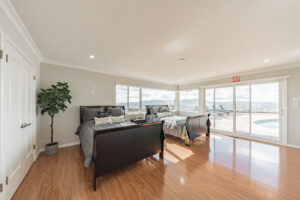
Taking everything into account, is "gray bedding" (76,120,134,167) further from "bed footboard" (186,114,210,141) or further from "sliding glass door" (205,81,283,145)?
"sliding glass door" (205,81,283,145)

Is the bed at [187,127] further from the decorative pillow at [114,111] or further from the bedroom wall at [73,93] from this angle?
the bedroom wall at [73,93]

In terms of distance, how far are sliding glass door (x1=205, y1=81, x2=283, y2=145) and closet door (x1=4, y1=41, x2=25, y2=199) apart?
6.09 m

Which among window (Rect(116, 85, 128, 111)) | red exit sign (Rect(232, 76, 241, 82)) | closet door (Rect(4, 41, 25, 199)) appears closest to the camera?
closet door (Rect(4, 41, 25, 199))

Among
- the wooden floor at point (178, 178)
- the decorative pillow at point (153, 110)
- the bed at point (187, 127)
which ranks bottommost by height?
the wooden floor at point (178, 178)

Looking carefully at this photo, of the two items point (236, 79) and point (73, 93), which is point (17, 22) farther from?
point (236, 79)

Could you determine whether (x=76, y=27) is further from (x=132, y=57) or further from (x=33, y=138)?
(x=33, y=138)

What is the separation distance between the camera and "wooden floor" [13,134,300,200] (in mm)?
1607

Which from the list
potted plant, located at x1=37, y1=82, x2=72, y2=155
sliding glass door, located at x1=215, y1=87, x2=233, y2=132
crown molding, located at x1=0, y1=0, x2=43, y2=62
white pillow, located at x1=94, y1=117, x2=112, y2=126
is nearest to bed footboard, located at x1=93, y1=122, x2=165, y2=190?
white pillow, located at x1=94, y1=117, x2=112, y2=126

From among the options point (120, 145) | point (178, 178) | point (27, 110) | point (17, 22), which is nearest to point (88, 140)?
point (120, 145)

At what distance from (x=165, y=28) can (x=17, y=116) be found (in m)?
2.78

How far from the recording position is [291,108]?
332cm

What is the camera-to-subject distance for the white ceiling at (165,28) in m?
1.34

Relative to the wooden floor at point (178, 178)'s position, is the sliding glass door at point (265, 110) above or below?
above

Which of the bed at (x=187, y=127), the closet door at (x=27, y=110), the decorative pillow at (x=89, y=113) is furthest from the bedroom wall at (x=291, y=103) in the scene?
the closet door at (x=27, y=110)
